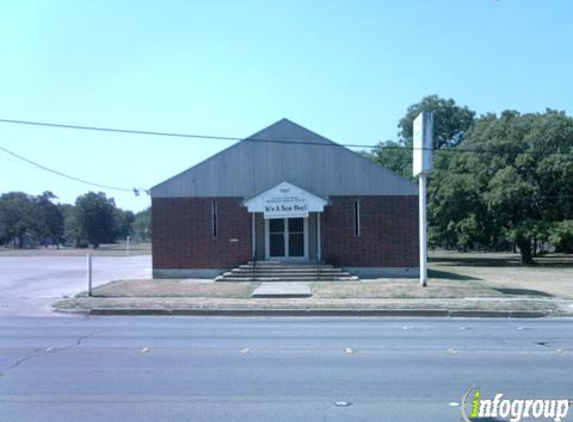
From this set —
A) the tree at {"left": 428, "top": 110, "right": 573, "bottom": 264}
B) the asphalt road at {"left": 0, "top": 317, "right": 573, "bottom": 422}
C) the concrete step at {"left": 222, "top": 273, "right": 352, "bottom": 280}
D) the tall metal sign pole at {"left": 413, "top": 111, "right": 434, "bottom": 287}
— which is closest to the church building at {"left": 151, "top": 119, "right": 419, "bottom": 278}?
the concrete step at {"left": 222, "top": 273, "right": 352, "bottom": 280}

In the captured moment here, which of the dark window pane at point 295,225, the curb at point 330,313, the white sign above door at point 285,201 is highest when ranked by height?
the white sign above door at point 285,201

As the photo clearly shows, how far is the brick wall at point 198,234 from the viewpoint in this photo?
89.0 ft

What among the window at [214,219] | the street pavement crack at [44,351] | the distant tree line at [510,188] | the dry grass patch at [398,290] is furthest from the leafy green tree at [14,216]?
the street pavement crack at [44,351]

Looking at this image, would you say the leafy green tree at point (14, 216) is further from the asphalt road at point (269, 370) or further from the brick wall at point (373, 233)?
the asphalt road at point (269, 370)

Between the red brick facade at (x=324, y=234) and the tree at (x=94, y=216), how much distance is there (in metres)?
101

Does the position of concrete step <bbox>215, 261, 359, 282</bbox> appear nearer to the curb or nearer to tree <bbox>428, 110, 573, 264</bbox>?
the curb

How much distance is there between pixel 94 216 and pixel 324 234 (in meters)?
104

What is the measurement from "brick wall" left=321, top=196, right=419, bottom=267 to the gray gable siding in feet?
1.71

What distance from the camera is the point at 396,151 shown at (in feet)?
188

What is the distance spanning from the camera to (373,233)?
27.1 m

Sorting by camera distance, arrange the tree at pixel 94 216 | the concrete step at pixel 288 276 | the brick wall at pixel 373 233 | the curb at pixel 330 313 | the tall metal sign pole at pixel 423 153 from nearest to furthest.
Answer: the curb at pixel 330 313 → the tall metal sign pole at pixel 423 153 → the concrete step at pixel 288 276 → the brick wall at pixel 373 233 → the tree at pixel 94 216

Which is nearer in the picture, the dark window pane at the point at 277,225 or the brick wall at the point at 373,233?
the brick wall at the point at 373,233

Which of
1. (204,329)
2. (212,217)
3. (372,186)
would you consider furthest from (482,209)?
(204,329)

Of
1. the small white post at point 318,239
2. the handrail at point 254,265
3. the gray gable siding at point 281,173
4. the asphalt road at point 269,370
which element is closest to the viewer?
the asphalt road at point 269,370
